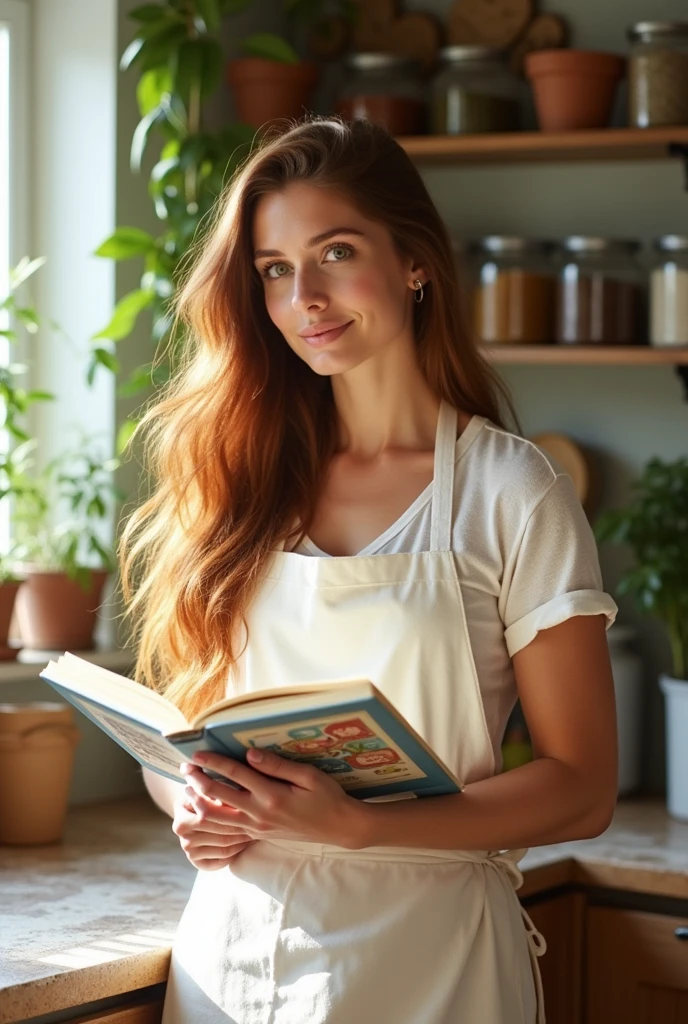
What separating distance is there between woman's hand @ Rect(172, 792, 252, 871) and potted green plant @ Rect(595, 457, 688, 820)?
1137 mm

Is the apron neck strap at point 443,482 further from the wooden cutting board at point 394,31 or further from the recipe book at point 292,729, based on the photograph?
the wooden cutting board at point 394,31

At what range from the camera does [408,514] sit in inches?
62.8

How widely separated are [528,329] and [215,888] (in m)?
1.38

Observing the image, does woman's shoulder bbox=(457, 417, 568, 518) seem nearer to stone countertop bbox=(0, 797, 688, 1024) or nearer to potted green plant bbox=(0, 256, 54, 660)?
stone countertop bbox=(0, 797, 688, 1024)

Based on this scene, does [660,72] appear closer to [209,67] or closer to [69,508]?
[209,67]

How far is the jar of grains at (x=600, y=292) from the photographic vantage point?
2625 mm

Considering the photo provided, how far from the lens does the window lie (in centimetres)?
266

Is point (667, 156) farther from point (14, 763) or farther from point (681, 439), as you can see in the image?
point (14, 763)

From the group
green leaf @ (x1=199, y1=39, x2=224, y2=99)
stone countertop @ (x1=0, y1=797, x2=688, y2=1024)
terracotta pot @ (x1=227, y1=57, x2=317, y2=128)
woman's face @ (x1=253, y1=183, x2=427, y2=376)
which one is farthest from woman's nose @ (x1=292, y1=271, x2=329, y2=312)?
terracotta pot @ (x1=227, y1=57, x2=317, y2=128)

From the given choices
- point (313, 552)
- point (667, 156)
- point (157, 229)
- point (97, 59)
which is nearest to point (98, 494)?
point (157, 229)

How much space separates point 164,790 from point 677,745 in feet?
3.75

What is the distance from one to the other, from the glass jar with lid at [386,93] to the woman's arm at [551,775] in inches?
59.8

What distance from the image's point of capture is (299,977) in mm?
1513

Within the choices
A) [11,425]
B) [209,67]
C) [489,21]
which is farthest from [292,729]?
[489,21]
